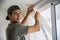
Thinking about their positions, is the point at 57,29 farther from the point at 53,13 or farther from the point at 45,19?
the point at 45,19

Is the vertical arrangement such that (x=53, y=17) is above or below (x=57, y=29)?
above

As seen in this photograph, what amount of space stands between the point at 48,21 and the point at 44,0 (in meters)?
0.40

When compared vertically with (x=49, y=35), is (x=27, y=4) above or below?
above

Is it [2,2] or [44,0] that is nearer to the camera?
[44,0]

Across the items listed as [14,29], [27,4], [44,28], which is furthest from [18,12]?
[44,28]

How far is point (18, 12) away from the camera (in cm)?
137

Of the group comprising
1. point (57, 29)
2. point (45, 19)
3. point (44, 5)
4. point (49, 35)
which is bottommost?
point (49, 35)

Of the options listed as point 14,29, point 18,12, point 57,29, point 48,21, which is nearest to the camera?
point 14,29

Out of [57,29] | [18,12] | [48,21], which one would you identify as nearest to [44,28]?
[48,21]

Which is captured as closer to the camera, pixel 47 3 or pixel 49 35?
pixel 47 3

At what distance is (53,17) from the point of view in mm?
1618

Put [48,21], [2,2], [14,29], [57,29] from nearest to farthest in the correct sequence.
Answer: [14,29] < [57,29] < [2,2] < [48,21]

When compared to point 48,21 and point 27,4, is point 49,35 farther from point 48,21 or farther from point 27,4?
point 27,4

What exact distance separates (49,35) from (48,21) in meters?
0.22
